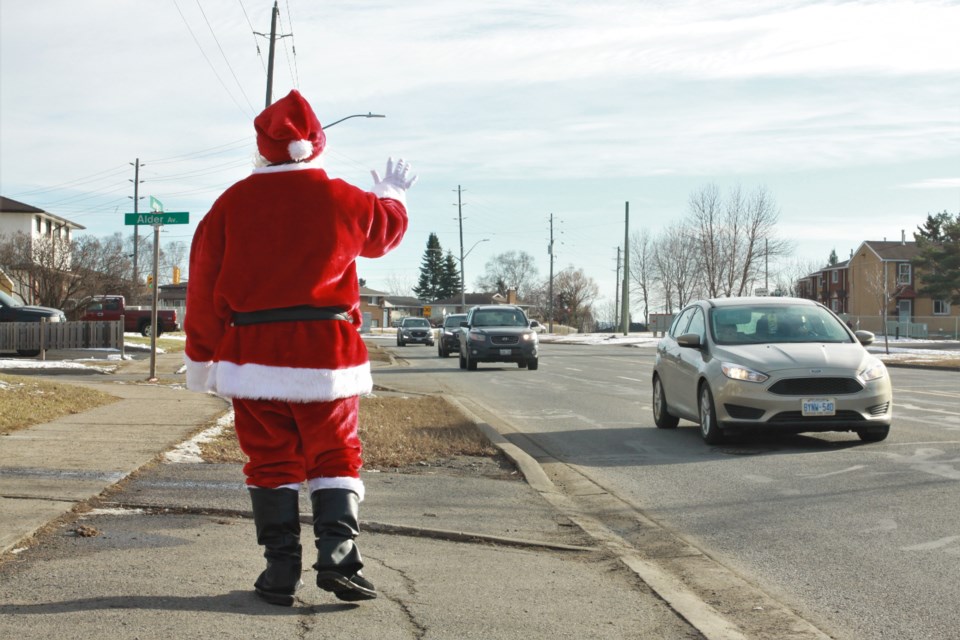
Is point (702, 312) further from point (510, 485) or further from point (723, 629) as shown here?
point (723, 629)


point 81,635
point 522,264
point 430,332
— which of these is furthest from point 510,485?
point 522,264

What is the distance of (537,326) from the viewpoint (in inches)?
1170

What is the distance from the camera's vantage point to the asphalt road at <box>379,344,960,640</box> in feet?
17.0

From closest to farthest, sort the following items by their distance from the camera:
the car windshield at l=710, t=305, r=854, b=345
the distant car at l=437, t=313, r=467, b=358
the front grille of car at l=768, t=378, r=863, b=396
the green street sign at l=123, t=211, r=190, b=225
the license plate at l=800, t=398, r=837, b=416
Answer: the license plate at l=800, t=398, r=837, b=416, the front grille of car at l=768, t=378, r=863, b=396, the car windshield at l=710, t=305, r=854, b=345, the green street sign at l=123, t=211, r=190, b=225, the distant car at l=437, t=313, r=467, b=358

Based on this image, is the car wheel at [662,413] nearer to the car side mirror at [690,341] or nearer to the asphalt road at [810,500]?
the asphalt road at [810,500]

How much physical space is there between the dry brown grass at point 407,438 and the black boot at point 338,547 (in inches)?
169

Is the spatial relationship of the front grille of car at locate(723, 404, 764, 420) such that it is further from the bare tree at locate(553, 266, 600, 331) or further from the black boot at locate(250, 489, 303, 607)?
the bare tree at locate(553, 266, 600, 331)

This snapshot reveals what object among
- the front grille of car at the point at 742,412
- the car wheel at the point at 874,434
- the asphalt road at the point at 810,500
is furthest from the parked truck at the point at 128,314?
the car wheel at the point at 874,434

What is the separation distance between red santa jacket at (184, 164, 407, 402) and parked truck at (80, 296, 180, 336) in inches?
1516

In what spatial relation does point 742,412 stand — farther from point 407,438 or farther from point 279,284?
point 279,284

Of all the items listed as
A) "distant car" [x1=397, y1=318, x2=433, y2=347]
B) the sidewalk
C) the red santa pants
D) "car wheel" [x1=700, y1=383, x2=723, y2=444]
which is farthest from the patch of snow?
"distant car" [x1=397, y1=318, x2=433, y2=347]

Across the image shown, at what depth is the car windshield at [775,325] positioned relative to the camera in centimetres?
1191

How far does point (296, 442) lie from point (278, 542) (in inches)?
16.1

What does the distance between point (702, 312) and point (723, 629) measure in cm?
837
